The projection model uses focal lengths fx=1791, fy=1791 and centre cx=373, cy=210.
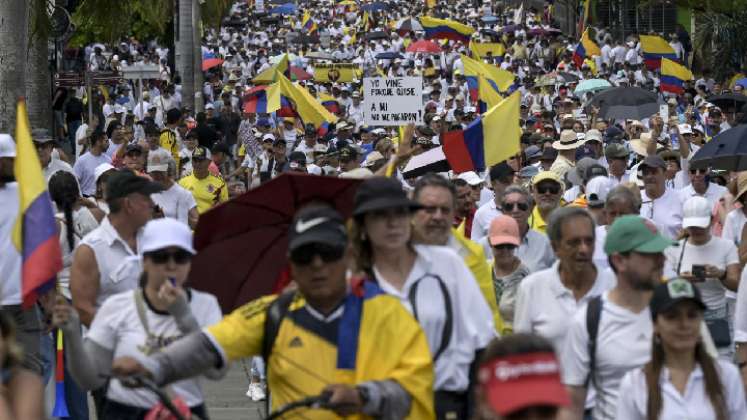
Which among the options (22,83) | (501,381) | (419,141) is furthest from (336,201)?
(419,141)

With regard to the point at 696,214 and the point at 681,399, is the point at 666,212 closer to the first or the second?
the point at 696,214

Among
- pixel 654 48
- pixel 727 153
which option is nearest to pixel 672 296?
pixel 727 153

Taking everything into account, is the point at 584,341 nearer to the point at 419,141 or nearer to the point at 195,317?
the point at 195,317

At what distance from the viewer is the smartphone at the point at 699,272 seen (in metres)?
9.79

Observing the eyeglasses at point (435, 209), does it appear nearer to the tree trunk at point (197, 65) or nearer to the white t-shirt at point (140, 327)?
the white t-shirt at point (140, 327)

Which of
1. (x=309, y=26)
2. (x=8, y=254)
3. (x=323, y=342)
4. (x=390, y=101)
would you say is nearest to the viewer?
(x=323, y=342)

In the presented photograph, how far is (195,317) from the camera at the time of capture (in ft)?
20.9

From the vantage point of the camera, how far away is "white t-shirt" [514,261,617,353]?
716 cm

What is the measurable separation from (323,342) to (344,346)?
8 centimetres

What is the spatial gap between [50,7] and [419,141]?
5.86m

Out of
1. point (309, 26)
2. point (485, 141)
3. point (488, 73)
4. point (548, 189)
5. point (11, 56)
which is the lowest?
point (548, 189)

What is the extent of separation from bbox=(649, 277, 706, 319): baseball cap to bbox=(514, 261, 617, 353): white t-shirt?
1168 mm

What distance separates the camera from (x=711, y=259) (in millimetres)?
9930

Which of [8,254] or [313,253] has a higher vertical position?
[8,254]
